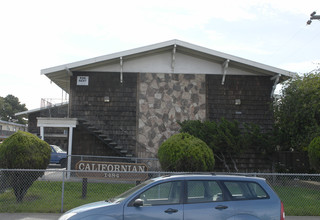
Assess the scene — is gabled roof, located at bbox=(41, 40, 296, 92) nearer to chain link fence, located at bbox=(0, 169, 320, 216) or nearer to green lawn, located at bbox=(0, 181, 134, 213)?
green lawn, located at bbox=(0, 181, 134, 213)

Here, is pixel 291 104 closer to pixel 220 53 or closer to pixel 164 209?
pixel 220 53

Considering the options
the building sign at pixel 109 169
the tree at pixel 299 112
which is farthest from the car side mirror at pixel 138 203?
the tree at pixel 299 112

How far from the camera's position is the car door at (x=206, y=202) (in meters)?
5.36

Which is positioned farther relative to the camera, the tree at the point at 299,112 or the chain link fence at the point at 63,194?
the tree at the point at 299,112

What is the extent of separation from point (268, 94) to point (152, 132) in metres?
6.56

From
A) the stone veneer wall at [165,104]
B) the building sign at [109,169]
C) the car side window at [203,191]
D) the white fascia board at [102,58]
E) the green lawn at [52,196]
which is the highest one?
the white fascia board at [102,58]

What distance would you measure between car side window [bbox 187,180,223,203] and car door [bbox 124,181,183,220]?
19cm

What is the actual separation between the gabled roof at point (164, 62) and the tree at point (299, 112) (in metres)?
1.80

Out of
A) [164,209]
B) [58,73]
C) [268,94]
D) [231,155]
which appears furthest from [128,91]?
[164,209]

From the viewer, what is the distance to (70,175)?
1528 centimetres

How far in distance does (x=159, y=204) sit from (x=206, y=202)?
816mm

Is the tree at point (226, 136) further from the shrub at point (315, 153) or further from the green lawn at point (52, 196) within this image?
the green lawn at point (52, 196)

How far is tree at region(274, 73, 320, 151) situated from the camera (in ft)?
44.5

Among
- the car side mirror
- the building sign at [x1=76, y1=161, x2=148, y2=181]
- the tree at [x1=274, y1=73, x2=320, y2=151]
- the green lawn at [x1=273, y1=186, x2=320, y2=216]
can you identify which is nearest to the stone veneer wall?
the tree at [x1=274, y1=73, x2=320, y2=151]
